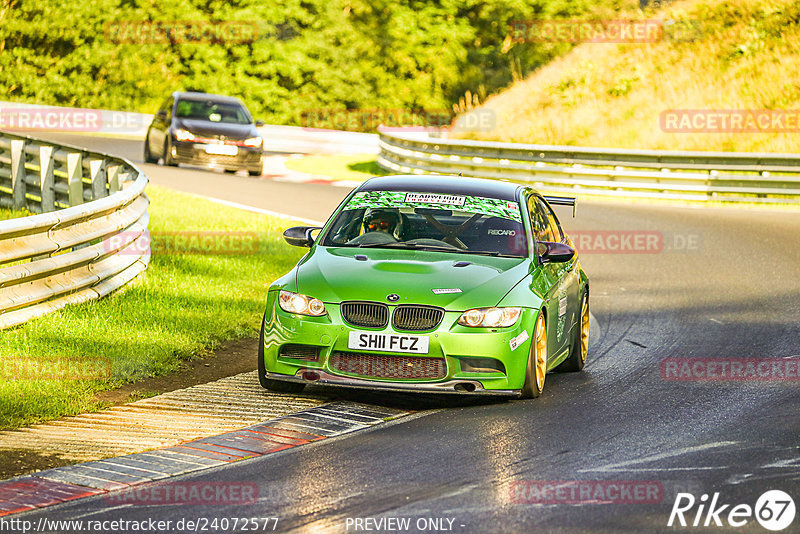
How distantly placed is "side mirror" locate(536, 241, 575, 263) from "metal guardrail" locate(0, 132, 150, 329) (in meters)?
4.06

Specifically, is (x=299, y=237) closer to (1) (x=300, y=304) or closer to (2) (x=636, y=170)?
(1) (x=300, y=304)

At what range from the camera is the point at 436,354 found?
816cm

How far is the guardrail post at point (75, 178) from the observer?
55.9 feet

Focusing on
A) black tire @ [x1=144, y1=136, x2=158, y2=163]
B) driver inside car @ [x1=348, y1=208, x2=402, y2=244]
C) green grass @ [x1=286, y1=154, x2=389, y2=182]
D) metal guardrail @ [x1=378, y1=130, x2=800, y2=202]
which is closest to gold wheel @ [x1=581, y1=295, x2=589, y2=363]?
driver inside car @ [x1=348, y1=208, x2=402, y2=244]

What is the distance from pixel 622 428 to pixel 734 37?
3283 centimetres

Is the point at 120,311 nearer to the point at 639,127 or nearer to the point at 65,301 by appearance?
the point at 65,301

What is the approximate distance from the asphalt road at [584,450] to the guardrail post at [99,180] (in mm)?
7211

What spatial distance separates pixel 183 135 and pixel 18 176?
9.27 metres

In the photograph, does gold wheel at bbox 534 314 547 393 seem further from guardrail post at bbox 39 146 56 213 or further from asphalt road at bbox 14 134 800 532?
guardrail post at bbox 39 146 56 213

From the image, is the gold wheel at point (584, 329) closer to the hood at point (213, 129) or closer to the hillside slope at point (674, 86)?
the hood at point (213, 129)

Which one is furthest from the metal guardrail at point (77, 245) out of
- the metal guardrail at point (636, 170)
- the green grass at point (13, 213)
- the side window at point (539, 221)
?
the metal guardrail at point (636, 170)

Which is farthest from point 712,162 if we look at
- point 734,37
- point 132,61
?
point 132,61

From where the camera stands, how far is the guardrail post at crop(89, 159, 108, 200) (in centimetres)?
1659

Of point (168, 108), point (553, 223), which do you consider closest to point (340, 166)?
point (168, 108)
